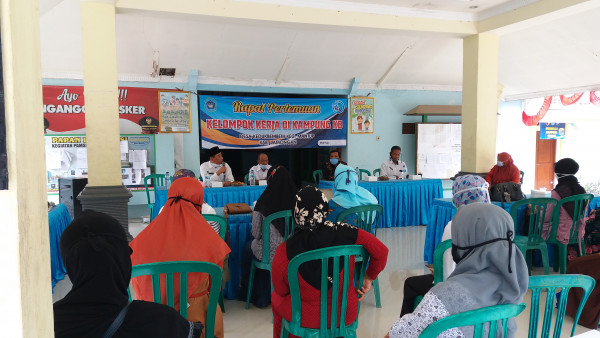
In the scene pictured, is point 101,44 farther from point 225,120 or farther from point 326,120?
point 326,120

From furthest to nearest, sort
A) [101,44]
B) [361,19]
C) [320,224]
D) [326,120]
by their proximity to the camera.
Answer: [326,120] → [361,19] → [101,44] → [320,224]

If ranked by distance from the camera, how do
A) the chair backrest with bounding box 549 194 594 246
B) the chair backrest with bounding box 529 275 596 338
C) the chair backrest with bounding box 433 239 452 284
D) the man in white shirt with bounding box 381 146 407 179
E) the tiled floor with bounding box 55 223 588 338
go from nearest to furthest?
the chair backrest with bounding box 529 275 596 338
the chair backrest with bounding box 433 239 452 284
the tiled floor with bounding box 55 223 588 338
the chair backrest with bounding box 549 194 594 246
the man in white shirt with bounding box 381 146 407 179

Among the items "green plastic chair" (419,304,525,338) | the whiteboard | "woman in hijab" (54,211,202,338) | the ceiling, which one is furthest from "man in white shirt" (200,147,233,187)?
"green plastic chair" (419,304,525,338)

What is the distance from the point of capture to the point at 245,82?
7.15m

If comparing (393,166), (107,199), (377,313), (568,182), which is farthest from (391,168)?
(107,199)

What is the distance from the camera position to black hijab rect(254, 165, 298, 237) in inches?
116

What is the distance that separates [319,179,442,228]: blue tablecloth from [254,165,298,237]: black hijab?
9.27ft

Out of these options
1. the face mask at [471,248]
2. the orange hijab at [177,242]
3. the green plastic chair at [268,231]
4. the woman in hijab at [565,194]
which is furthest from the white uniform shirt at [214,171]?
the face mask at [471,248]

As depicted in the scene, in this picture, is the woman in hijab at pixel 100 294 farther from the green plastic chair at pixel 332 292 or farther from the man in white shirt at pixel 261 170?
the man in white shirt at pixel 261 170

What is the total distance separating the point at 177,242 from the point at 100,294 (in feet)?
2.78

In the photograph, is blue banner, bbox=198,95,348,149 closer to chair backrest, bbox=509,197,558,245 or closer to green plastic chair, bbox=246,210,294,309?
green plastic chair, bbox=246,210,294,309

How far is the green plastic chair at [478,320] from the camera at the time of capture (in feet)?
3.77

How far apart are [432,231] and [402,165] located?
257 centimetres

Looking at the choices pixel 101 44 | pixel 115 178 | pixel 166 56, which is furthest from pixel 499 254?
pixel 166 56
